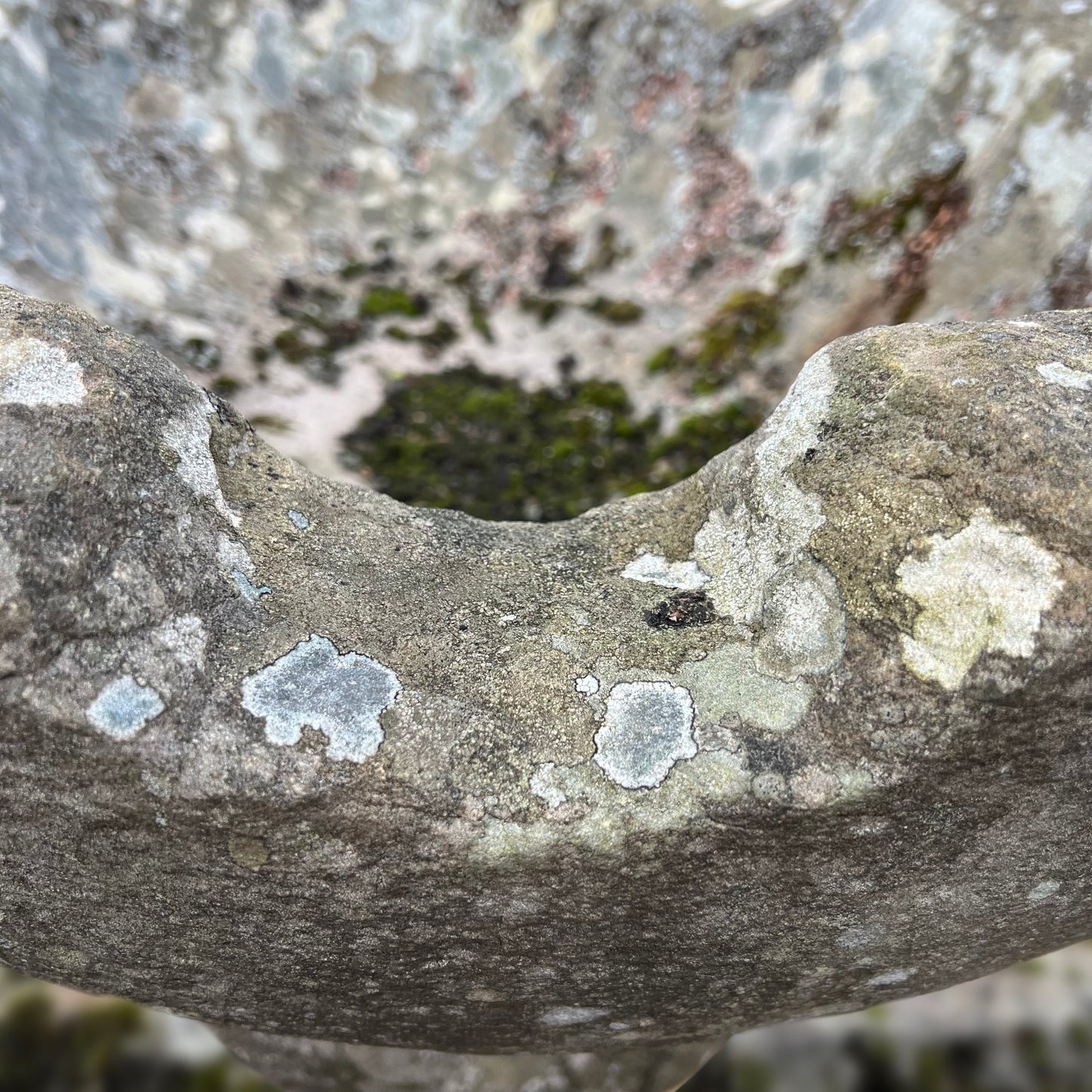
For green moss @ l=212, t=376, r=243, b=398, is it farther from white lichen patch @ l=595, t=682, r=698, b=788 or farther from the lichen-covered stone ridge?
white lichen patch @ l=595, t=682, r=698, b=788

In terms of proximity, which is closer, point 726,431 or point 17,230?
point 17,230

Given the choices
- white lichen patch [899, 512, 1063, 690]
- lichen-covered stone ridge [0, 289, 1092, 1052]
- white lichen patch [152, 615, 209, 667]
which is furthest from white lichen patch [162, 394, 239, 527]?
white lichen patch [899, 512, 1063, 690]

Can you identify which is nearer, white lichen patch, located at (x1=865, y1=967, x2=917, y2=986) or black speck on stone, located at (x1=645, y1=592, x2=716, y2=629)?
black speck on stone, located at (x1=645, y1=592, x2=716, y2=629)

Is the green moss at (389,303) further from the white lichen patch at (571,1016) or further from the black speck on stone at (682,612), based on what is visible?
the white lichen patch at (571,1016)

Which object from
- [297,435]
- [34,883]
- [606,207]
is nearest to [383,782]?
[34,883]

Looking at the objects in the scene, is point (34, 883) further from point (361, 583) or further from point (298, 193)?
point (298, 193)
